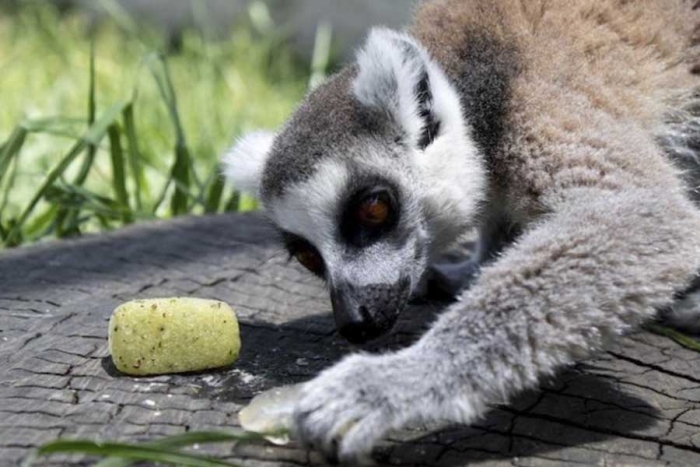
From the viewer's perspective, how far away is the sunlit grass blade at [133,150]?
4375mm

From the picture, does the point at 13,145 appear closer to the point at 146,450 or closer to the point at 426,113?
the point at 426,113

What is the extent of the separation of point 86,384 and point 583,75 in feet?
5.40

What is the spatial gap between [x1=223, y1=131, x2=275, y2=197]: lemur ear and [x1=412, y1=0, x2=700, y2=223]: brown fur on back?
1.96 ft

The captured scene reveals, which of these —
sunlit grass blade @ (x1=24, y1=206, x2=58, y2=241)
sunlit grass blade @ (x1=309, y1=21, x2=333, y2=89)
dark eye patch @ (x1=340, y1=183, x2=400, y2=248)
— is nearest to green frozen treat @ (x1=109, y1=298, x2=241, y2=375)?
dark eye patch @ (x1=340, y1=183, x2=400, y2=248)

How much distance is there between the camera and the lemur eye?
2828 millimetres

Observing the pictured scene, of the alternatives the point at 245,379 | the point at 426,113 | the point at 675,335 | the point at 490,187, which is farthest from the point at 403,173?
the point at 675,335

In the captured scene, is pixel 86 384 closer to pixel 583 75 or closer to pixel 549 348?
pixel 549 348

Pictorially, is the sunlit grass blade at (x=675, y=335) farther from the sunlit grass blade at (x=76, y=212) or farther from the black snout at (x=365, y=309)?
the sunlit grass blade at (x=76, y=212)

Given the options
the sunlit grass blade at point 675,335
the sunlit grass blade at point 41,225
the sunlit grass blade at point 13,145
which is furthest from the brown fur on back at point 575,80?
the sunlit grass blade at point 41,225

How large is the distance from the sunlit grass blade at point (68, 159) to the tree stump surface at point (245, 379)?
295 mm

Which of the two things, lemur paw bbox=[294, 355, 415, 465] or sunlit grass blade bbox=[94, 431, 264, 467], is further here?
lemur paw bbox=[294, 355, 415, 465]

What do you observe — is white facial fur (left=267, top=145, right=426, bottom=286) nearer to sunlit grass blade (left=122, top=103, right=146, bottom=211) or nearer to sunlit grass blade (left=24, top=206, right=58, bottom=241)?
sunlit grass blade (left=122, top=103, right=146, bottom=211)

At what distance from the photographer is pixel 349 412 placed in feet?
7.07

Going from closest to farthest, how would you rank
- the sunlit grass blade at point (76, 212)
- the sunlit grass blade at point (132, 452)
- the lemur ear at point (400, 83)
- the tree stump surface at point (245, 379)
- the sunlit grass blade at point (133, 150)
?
the sunlit grass blade at point (132, 452), the tree stump surface at point (245, 379), the lemur ear at point (400, 83), the sunlit grass blade at point (76, 212), the sunlit grass blade at point (133, 150)
